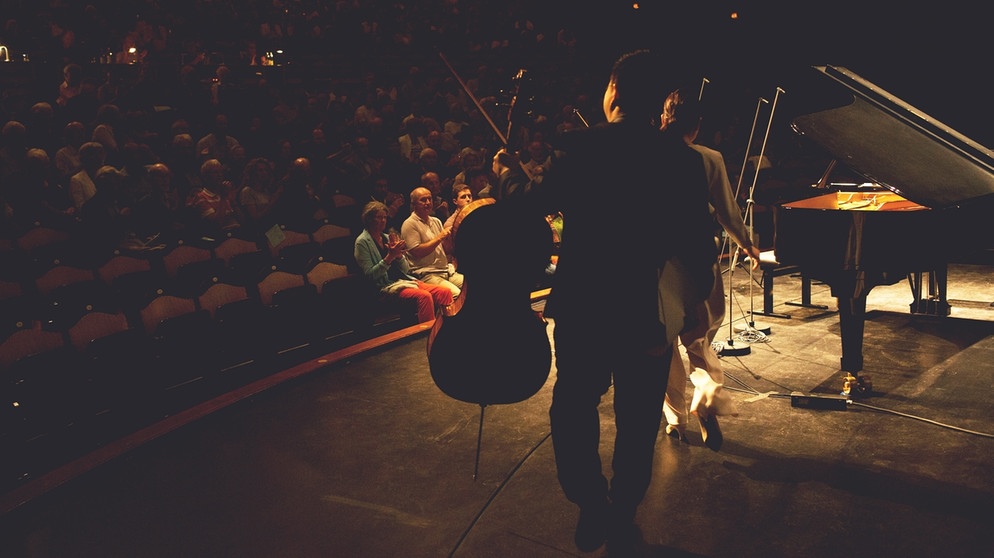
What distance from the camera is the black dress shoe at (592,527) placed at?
2.15m

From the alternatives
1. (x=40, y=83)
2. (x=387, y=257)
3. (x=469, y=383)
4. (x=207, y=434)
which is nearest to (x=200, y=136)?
(x=40, y=83)

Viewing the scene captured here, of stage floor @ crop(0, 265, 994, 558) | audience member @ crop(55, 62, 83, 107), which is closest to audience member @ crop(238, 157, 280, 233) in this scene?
audience member @ crop(55, 62, 83, 107)

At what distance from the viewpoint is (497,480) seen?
9.10ft

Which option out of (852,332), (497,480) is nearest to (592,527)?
(497,480)

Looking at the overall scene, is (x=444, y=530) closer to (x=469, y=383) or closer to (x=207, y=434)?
(x=469, y=383)

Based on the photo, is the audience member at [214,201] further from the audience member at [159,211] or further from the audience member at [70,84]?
the audience member at [70,84]

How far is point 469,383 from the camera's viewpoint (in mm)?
2463

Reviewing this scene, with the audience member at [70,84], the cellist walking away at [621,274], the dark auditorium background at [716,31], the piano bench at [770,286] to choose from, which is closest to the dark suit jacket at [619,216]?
the cellist walking away at [621,274]

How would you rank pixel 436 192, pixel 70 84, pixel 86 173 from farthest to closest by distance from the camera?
pixel 70 84 < pixel 436 192 < pixel 86 173

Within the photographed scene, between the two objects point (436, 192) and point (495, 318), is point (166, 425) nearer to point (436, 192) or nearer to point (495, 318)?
point (495, 318)

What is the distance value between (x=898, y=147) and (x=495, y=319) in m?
2.39

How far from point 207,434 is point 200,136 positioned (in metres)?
4.70

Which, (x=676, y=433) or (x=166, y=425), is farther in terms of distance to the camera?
(x=166, y=425)

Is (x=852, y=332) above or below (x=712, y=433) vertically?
above
